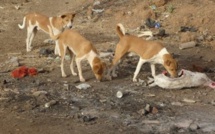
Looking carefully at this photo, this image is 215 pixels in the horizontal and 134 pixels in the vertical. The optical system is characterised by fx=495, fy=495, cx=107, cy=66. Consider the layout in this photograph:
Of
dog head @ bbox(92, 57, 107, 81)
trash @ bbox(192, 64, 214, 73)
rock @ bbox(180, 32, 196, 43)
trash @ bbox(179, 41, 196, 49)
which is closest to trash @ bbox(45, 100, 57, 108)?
dog head @ bbox(92, 57, 107, 81)

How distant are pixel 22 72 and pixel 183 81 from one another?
11.7 ft

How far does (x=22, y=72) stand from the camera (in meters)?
11.1

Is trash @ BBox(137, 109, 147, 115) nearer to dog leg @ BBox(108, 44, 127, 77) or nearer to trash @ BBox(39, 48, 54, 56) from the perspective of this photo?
dog leg @ BBox(108, 44, 127, 77)

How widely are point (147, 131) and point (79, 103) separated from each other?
69.1 inches

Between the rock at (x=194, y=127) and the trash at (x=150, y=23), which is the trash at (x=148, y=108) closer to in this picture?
the rock at (x=194, y=127)

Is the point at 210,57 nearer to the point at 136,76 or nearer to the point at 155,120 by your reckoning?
the point at 136,76

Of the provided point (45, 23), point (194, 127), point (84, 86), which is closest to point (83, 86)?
point (84, 86)

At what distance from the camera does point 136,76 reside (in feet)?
36.2

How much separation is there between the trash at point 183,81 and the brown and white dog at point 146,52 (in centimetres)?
20

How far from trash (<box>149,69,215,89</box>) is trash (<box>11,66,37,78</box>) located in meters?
2.82

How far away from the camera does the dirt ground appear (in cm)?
836

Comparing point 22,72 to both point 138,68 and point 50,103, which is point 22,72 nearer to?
point 50,103

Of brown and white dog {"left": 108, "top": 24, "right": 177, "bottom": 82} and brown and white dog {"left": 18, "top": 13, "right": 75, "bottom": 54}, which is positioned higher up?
brown and white dog {"left": 18, "top": 13, "right": 75, "bottom": 54}

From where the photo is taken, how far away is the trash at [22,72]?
433 inches
